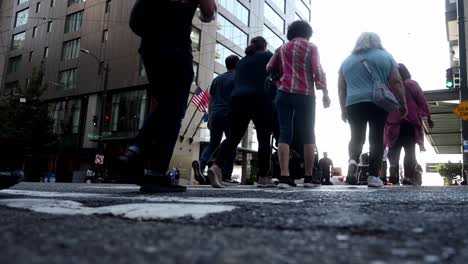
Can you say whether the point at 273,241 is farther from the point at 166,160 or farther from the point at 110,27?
the point at 110,27

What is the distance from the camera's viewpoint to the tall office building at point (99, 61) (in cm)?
2727

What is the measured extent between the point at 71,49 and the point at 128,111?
9093 millimetres

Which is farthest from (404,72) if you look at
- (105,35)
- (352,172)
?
(105,35)

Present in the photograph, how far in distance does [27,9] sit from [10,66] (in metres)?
5.47

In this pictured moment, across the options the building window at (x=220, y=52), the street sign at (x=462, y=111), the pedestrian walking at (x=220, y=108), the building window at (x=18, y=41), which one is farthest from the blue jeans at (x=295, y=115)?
the building window at (x=18, y=41)

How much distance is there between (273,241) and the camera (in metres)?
0.90

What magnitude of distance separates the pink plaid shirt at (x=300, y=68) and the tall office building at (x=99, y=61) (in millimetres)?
22003

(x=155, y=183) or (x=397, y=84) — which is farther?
(x=397, y=84)

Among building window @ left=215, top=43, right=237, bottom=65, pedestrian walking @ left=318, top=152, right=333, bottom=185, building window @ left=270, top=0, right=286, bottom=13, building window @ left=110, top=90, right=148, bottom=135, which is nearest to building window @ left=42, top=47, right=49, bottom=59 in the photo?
building window @ left=110, top=90, right=148, bottom=135

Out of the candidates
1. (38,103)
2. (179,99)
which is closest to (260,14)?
(38,103)

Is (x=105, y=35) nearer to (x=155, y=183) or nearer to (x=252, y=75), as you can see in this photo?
(x=252, y=75)

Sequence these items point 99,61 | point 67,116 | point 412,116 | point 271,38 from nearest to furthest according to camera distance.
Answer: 1. point 412,116
2. point 99,61
3. point 67,116
4. point 271,38

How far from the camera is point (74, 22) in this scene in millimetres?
32688

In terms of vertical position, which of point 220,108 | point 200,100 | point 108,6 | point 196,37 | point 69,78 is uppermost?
point 108,6
